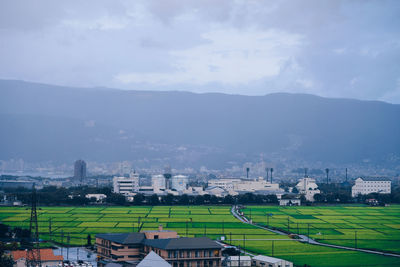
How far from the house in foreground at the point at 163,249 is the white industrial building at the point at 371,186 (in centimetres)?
6597

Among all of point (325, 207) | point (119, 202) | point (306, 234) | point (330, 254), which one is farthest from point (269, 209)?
point (330, 254)

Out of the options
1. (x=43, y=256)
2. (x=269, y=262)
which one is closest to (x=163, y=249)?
(x=269, y=262)

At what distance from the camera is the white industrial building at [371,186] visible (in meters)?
95.3

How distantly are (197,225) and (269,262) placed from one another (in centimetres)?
1916

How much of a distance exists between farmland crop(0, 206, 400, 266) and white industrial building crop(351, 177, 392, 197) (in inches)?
1063

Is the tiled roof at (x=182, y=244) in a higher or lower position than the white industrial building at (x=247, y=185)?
lower

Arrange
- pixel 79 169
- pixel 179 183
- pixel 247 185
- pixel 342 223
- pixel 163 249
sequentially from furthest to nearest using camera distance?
pixel 79 169 < pixel 179 183 < pixel 247 185 < pixel 342 223 < pixel 163 249

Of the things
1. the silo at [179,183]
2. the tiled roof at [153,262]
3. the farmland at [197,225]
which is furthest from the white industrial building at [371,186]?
the tiled roof at [153,262]

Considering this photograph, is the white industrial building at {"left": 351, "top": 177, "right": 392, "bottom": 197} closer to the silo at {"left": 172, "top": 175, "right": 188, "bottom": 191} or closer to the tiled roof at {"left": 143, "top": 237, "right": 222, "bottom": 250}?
the silo at {"left": 172, "top": 175, "right": 188, "bottom": 191}

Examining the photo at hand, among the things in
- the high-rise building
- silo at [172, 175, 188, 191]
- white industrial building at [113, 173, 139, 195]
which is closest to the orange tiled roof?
white industrial building at [113, 173, 139, 195]

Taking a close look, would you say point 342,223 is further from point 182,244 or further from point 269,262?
point 182,244

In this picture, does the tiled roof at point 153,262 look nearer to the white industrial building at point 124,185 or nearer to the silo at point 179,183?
the white industrial building at point 124,185

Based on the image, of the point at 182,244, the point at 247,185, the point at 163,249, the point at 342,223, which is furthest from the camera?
the point at 247,185

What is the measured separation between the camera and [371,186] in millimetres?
97000
